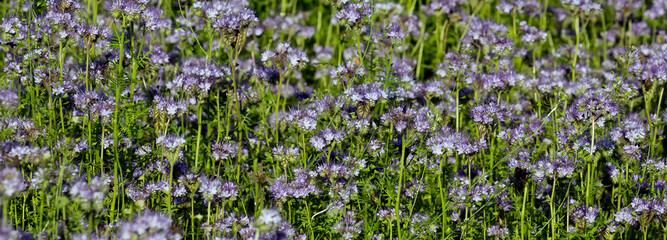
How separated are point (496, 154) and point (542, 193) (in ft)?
1.27

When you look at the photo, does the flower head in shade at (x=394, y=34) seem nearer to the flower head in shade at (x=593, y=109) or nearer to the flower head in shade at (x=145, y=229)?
the flower head in shade at (x=593, y=109)

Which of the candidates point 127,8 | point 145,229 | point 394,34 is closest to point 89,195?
point 145,229

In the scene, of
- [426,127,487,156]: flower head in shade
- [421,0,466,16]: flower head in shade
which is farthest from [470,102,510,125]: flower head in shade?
[421,0,466,16]: flower head in shade

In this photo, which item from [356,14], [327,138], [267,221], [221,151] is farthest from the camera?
[221,151]

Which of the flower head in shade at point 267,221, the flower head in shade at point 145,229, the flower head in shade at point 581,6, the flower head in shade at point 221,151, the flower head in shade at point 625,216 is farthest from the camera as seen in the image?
the flower head in shade at point 581,6

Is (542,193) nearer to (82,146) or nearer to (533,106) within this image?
(533,106)

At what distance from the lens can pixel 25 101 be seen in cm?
438

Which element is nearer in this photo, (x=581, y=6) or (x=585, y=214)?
(x=585, y=214)

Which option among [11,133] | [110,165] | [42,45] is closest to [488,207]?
[110,165]

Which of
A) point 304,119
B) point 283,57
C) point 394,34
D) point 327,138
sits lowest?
point 327,138

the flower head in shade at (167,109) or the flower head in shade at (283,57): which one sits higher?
the flower head in shade at (283,57)

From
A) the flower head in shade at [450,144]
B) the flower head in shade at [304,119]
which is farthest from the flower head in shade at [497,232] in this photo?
the flower head in shade at [304,119]

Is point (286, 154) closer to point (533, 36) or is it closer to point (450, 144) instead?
point (450, 144)

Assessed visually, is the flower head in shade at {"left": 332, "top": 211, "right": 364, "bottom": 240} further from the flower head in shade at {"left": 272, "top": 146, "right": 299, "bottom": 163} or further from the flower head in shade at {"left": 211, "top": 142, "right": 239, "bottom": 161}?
the flower head in shade at {"left": 211, "top": 142, "right": 239, "bottom": 161}
